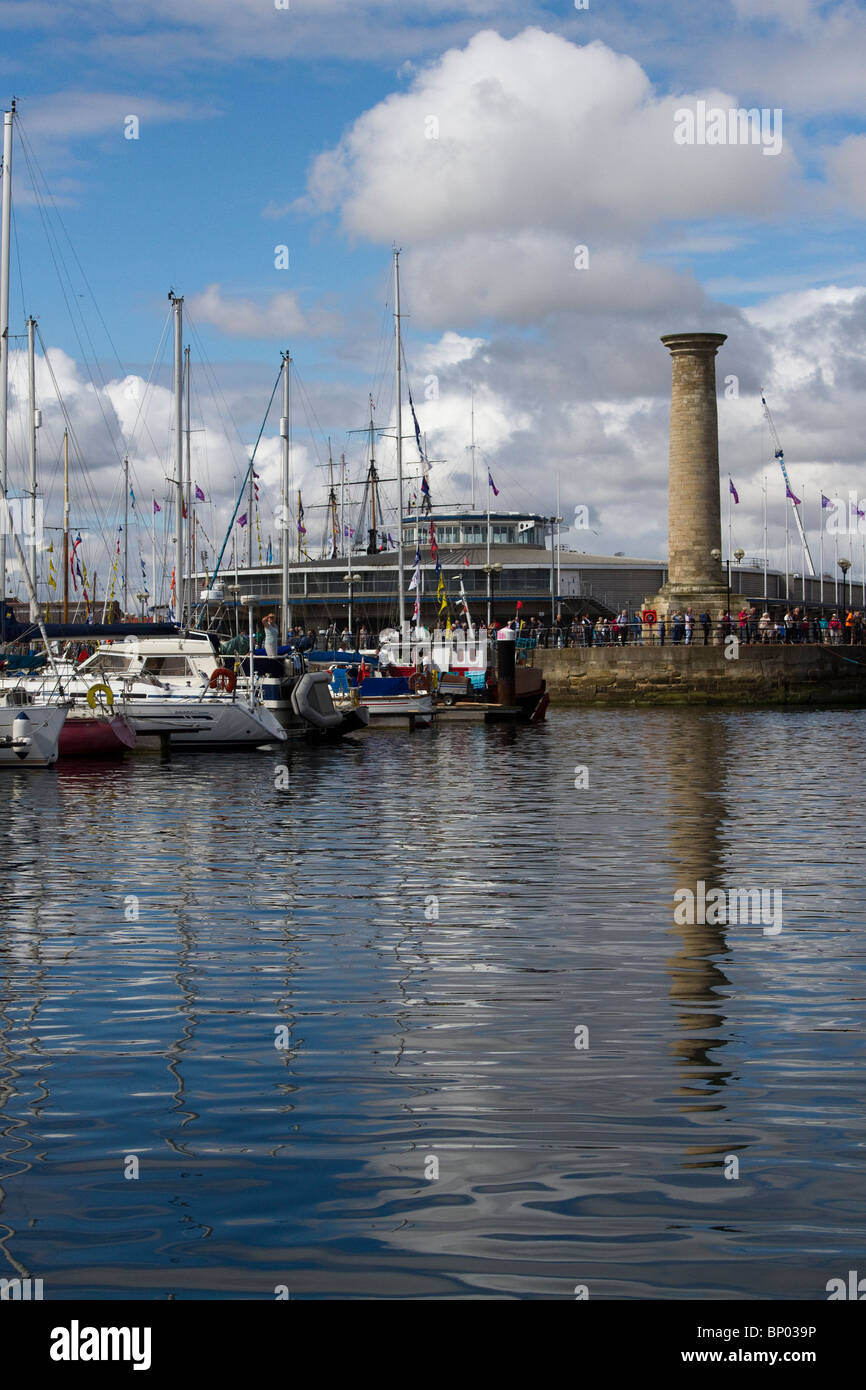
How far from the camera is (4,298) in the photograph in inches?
1404

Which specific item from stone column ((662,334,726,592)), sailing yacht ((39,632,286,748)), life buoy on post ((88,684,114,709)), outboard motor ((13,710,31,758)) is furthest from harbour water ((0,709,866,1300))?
stone column ((662,334,726,592))

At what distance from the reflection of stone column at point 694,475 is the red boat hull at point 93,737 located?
1368 inches

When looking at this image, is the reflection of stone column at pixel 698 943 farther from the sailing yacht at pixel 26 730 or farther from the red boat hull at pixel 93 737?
the sailing yacht at pixel 26 730

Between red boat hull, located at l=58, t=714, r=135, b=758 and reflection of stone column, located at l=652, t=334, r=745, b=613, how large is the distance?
114ft

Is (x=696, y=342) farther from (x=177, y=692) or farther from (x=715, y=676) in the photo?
(x=177, y=692)

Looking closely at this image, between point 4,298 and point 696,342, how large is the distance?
32.5 metres

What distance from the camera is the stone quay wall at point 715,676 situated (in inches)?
2371

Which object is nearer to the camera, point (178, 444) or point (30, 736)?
point (30, 736)

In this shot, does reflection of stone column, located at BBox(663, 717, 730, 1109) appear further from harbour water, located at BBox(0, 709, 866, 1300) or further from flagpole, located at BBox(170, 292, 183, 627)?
flagpole, located at BBox(170, 292, 183, 627)

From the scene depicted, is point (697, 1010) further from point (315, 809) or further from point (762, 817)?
point (315, 809)

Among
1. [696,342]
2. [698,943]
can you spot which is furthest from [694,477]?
[698,943]

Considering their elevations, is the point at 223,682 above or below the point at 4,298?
below

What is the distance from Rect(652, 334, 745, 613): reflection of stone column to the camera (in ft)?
202

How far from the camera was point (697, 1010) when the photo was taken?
9422 millimetres
